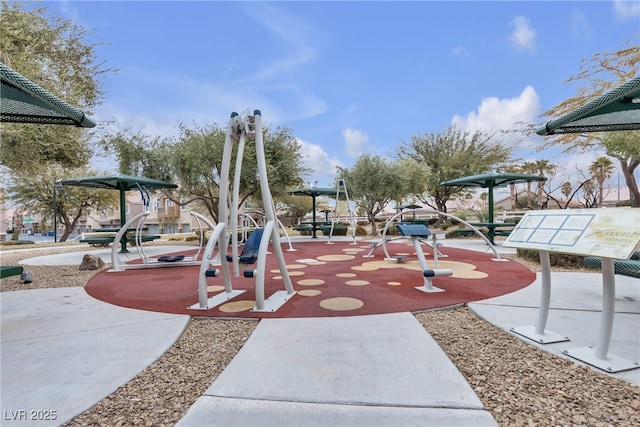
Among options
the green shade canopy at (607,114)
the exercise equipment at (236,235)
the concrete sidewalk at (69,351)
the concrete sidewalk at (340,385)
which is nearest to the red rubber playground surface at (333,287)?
the exercise equipment at (236,235)

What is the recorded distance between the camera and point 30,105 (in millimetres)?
2943

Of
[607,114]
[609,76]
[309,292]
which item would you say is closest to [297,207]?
[609,76]

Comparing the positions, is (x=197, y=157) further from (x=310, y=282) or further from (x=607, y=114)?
A: (x=607, y=114)

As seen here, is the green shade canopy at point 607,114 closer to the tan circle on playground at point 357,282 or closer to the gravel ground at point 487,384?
the gravel ground at point 487,384

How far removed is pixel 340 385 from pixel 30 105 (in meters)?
3.59

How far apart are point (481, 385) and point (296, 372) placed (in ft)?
3.69

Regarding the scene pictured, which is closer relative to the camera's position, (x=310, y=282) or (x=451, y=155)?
(x=310, y=282)

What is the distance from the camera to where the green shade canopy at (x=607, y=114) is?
8.35ft

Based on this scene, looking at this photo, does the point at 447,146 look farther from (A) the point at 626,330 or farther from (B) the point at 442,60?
(A) the point at 626,330

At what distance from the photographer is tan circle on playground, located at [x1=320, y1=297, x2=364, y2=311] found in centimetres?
352

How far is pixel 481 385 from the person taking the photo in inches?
75.2

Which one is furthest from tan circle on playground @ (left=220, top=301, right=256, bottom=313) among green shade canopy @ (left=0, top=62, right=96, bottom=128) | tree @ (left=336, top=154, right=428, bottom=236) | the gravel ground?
tree @ (left=336, top=154, right=428, bottom=236)

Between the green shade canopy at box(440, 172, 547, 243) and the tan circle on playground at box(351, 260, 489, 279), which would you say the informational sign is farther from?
the green shade canopy at box(440, 172, 547, 243)

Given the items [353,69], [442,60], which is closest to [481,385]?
[442,60]
